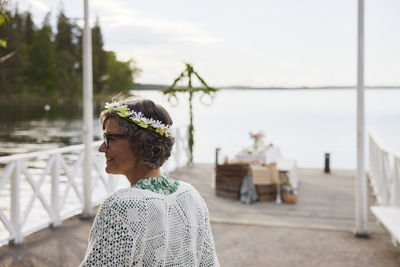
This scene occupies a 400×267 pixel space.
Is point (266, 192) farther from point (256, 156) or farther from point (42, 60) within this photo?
point (42, 60)

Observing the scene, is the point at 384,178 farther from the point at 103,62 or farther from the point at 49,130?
the point at 103,62

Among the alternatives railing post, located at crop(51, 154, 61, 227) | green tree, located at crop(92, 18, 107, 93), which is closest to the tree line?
green tree, located at crop(92, 18, 107, 93)

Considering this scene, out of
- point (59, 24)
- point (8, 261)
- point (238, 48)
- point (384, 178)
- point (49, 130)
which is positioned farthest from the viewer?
point (238, 48)

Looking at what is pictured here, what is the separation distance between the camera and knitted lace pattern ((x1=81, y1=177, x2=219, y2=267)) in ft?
4.26

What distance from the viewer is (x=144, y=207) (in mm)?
1332

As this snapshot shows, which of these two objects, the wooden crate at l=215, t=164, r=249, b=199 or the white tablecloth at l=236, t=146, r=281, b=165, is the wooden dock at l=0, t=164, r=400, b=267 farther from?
the white tablecloth at l=236, t=146, r=281, b=165

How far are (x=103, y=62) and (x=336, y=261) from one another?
6427 centimetres

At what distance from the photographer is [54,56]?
58.8 metres

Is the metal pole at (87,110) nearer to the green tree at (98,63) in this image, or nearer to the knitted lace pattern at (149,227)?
the knitted lace pattern at (149,227)

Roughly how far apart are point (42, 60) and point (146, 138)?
60.1 m

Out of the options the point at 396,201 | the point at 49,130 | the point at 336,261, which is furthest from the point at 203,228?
the point at 49,130

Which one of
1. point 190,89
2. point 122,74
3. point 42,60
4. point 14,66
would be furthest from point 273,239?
point 42,60

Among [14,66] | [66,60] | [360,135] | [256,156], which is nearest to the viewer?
[360,135]

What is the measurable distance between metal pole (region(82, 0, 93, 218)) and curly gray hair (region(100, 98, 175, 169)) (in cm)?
407
